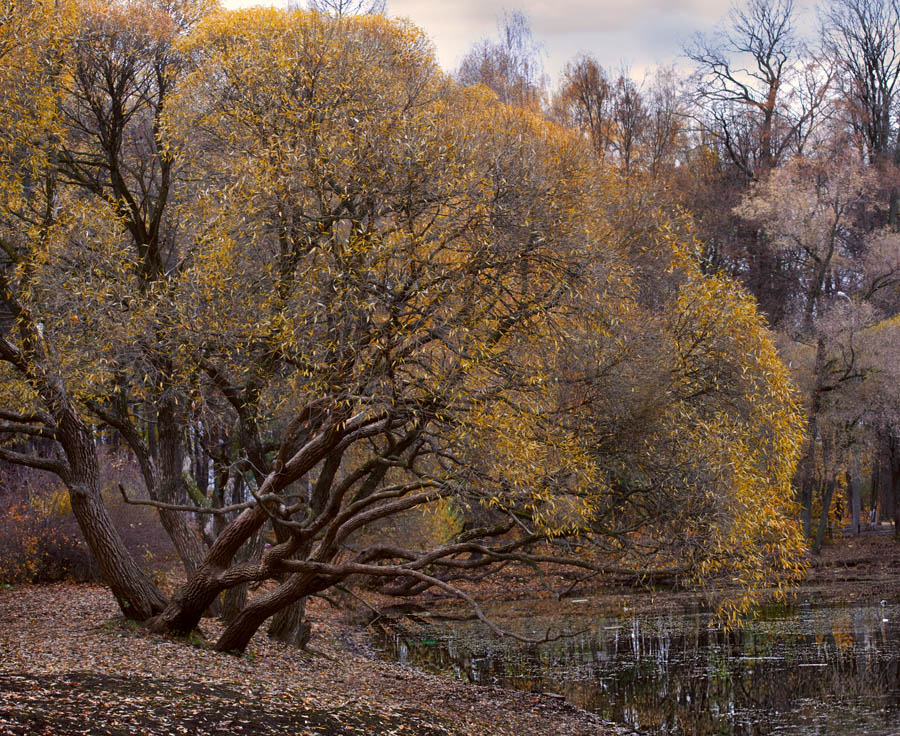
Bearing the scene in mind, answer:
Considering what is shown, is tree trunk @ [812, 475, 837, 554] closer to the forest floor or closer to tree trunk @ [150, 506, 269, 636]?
the forest floor

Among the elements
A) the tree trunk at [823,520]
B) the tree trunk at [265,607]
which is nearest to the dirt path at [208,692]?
the tree trunk at [265,607]

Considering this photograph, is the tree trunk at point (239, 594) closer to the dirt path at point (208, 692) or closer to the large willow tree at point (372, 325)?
the dirt path at point (208, 692)

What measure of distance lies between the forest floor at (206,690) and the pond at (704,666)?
1.56 m

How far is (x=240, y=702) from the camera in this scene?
1236 centimetres

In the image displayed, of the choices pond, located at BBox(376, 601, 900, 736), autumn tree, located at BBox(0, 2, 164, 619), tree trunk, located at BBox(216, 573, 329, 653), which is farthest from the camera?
pond, located at BBox(376, 601, 900, 736)

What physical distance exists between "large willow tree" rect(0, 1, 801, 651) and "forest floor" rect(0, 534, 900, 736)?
1487 mm

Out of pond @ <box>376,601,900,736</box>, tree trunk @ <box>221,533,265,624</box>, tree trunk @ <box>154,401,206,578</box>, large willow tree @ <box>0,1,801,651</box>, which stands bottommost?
pond @ <box>376,601,900,736</box>

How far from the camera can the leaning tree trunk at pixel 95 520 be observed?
16547 millimetres

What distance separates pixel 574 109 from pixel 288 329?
35857 mm

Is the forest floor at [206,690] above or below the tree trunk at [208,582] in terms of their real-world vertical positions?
below

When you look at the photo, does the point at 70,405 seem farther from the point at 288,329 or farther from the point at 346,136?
the point at 346,136

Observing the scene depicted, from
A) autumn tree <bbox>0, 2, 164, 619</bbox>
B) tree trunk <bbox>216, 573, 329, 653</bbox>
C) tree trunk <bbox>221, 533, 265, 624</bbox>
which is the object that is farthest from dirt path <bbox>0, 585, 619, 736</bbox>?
autumn tree <bbox>0, 2, 164, 619</bbox>

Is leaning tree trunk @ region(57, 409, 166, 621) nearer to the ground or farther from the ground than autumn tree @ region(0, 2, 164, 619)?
nearer to the ground

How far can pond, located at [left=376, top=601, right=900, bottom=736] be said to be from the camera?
15898mm
